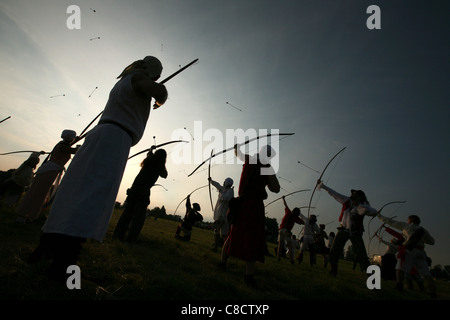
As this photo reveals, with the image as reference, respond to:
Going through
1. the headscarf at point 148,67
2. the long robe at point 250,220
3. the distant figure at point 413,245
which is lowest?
the distant figure at point 413,245

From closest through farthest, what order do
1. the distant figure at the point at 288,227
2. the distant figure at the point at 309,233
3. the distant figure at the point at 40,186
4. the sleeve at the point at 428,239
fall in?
the distant figure at the point at 40,186
the sleeve at the point at 428,239
the distant figure at the point at 288,227
the distant figure at the point at 309,233

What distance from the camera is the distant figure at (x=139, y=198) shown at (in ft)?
17.2

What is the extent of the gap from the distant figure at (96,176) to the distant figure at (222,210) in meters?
5.89

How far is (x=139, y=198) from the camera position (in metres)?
5.33

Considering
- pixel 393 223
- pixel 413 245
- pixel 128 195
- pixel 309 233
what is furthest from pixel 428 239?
pixel 128 195

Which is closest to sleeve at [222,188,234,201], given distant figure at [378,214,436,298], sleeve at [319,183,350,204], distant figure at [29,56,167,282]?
sleeve at [319,183,350,204]

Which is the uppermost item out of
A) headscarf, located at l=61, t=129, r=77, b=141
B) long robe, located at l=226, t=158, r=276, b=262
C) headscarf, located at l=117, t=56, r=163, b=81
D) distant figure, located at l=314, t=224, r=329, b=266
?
headscarf, located at l=117, t=56, r=163, b=81

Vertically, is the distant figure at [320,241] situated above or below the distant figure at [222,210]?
below

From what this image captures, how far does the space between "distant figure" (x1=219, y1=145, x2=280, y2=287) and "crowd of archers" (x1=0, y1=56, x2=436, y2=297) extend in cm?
2

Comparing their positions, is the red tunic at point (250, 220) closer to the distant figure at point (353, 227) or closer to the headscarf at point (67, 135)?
the distant figure at point (353, 227)

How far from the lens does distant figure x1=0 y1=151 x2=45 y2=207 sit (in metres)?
6.64

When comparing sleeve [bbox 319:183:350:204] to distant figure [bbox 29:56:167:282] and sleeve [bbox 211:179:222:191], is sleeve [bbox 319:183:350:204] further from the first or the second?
distant figure [bbox 29:56:167:282]

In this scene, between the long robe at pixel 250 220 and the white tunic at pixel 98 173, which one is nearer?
the white tunic at pixel 98 173

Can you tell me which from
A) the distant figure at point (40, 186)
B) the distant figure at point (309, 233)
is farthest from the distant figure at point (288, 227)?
the distant figure at point (40, 186)
